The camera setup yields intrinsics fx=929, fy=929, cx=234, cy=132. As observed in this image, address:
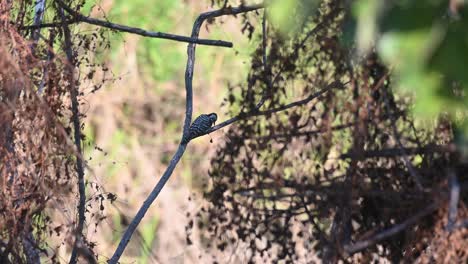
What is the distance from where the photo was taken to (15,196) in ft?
14.3

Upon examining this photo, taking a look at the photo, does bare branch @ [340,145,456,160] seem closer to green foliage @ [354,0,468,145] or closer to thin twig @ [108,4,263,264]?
thin twig @ [108,4,263,264]

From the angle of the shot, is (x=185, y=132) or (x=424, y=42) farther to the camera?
(x=185, y=132)

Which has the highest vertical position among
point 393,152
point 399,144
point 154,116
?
point 154,116

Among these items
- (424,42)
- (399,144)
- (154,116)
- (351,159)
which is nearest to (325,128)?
(351,159)

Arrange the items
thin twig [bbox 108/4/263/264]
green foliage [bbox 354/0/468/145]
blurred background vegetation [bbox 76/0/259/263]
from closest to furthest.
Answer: green foliage [bbox 354/0/468/145]
thin twig [bbox 108/4/263/264]
blurred background vegetation [bbox 76/0/259/263]

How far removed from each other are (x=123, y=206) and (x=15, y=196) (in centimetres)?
598

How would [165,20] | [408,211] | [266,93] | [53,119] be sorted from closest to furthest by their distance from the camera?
[53,119], [408,211], [266,93], [165,20]

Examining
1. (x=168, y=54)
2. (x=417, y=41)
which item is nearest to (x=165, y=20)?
(x=168, y=54)

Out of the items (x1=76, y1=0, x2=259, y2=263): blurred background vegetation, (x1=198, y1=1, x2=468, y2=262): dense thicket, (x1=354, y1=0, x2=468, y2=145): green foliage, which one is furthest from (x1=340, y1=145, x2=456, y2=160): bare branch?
(x1=76, y1=0, x2=259, y2=263): blurred background vegetation

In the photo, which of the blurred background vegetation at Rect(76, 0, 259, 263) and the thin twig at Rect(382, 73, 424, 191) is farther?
the blurred background vegetation at Rect(76, 0, 259, 263)

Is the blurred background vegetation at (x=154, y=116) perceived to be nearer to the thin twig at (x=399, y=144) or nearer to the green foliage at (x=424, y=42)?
the thin twig at (x=399, y=144)

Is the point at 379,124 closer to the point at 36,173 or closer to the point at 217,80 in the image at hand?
the point at 36,173

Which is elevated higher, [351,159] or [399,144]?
[351,159]

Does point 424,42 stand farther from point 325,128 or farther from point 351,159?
point 325,128
